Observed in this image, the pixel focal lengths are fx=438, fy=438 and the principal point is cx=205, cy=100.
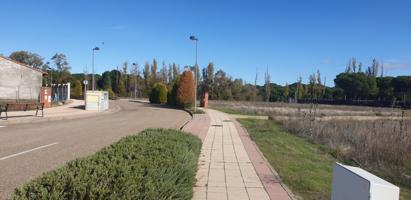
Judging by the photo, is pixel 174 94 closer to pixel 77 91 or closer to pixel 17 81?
pixel 17 81

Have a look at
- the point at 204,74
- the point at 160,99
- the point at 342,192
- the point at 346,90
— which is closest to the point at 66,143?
the point at 342,192

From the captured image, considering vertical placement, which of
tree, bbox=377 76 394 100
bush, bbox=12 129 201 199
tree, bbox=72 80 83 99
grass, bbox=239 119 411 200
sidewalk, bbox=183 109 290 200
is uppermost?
tree, bbox=377 76 394 100

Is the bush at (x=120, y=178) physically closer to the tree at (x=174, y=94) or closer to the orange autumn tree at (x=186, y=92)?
the orange autumn tree at (x=186, y=92)

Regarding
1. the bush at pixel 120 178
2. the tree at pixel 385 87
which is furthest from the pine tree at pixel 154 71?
the bush at pixel 120 178

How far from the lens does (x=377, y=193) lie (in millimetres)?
3289

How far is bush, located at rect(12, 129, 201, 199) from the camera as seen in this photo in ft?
11.7

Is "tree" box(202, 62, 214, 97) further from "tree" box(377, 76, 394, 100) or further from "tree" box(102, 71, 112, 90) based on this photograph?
"tree" box(377, 76, 394, 100)

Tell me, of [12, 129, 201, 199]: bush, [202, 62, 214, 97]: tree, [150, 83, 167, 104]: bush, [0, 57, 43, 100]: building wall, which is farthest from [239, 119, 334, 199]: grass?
[202, 62, 214, 97]: tree

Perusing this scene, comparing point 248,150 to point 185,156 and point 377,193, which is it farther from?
point 377,193

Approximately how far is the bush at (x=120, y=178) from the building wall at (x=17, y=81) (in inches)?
1599

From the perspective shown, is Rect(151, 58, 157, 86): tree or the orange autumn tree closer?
the orange autumn tree

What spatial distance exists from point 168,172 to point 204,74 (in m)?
83.2

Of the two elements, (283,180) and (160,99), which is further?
(160,99)

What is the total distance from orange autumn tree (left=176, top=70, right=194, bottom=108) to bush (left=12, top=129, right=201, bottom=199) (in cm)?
4013
